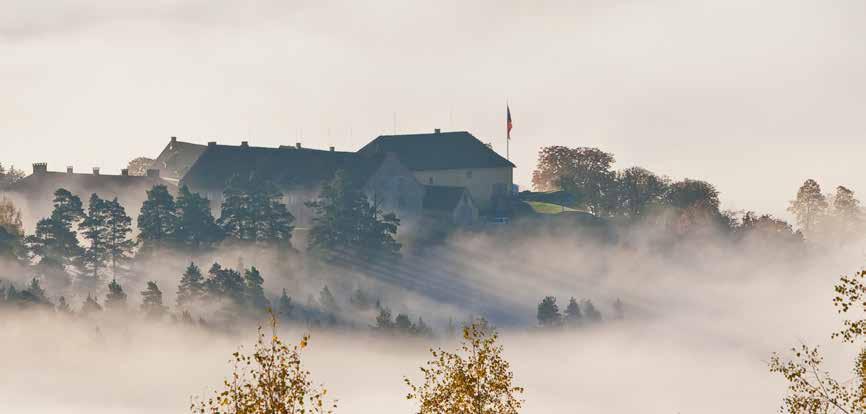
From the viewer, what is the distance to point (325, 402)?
122750 mm

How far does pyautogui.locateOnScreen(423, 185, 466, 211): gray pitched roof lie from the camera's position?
154 m

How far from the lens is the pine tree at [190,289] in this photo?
113062 mm

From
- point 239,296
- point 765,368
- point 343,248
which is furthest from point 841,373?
point 239,296

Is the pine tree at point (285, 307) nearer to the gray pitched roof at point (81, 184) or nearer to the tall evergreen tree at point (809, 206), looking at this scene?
the gray pitched roof at point (81, 184)

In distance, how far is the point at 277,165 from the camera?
524 feet

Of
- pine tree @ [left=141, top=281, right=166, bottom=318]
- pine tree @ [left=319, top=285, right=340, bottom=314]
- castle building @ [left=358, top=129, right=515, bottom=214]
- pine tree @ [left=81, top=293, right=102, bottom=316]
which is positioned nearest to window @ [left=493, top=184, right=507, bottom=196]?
castle building @ [left=358, top=129, right=515, bottom=214]

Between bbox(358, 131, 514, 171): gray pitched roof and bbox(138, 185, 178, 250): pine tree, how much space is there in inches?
1485

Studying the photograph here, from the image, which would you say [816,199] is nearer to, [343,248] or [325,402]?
[343,248]

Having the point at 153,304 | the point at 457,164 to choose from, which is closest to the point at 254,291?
the point at 153,304

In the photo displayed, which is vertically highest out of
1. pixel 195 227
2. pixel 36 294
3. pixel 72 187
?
pixel 72 187

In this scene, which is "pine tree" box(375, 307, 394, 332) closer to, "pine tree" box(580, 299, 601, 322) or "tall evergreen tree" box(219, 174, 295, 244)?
"tall evergreen tree" box(219, 174, 295, 244)

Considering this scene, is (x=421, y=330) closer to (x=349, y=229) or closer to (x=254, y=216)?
(x=349, y=229)

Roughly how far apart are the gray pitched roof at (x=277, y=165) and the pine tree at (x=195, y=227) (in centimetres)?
2048

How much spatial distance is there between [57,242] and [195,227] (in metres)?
13.0
